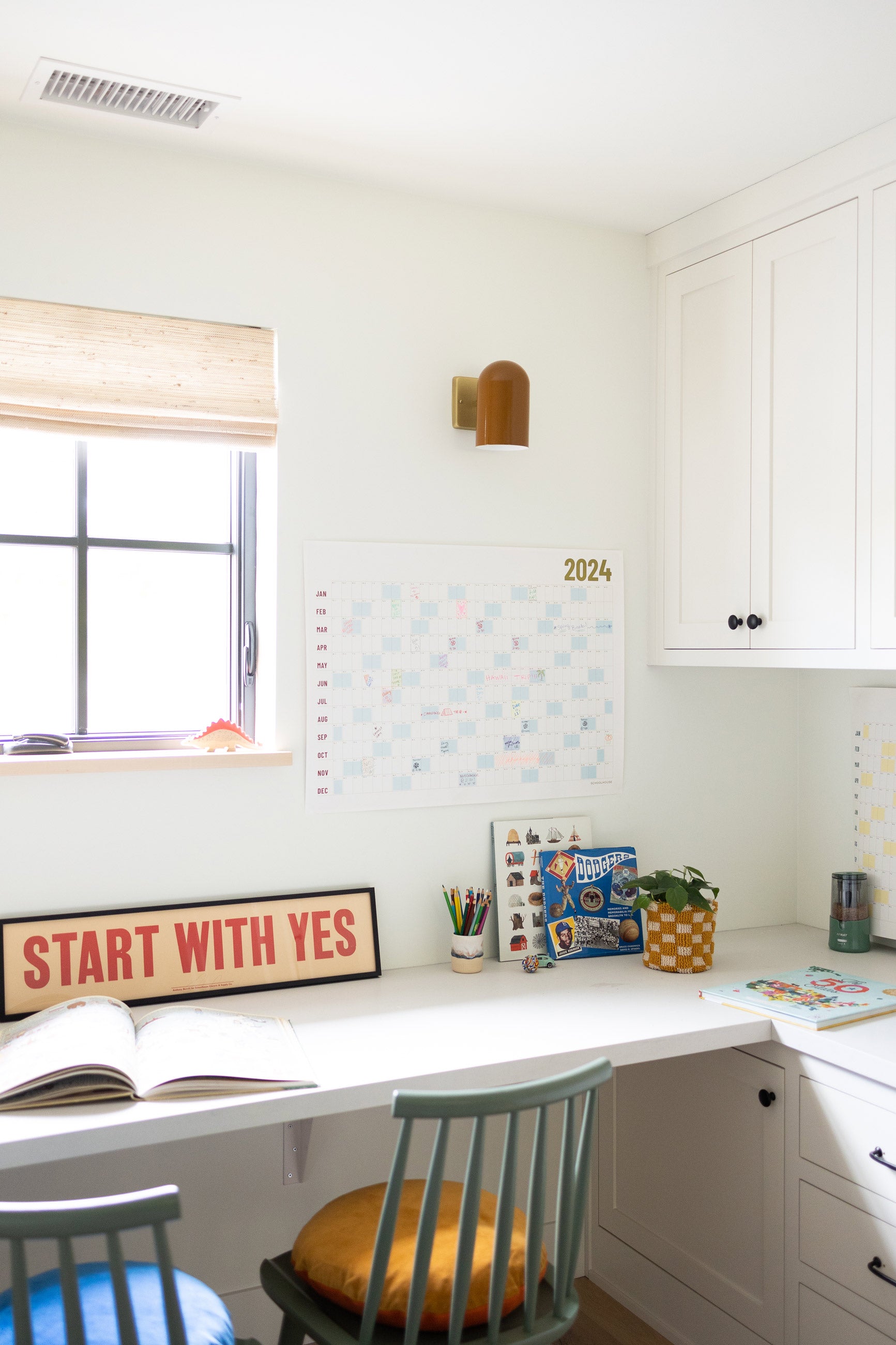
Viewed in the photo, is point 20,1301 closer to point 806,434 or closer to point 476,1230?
point 476,1230

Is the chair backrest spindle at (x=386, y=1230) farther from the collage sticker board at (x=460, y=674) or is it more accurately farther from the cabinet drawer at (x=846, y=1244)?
the collage sticker board at (x=460, y=674)

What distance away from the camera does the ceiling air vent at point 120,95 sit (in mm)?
1811

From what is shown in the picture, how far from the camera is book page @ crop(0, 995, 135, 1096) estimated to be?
62.2 inches

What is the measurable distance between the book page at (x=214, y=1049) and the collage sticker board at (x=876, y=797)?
1406 mm

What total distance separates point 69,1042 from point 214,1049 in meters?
0.22

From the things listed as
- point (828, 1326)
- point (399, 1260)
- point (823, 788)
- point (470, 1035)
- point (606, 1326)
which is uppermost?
point (823, 788)

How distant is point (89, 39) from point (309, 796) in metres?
1.39

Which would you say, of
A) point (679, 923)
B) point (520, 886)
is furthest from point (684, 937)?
point (520, 886)

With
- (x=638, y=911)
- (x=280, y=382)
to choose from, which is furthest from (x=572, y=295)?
(x=638, y=911)

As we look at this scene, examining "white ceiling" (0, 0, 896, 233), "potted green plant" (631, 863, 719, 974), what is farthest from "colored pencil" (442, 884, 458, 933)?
"white ceiling" (0, 0, 896, 233)

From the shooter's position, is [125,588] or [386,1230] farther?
[125,588]

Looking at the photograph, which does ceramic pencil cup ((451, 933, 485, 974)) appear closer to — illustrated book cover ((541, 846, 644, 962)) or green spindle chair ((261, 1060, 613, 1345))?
illustrated book cover ((541, 846, 644, 962))

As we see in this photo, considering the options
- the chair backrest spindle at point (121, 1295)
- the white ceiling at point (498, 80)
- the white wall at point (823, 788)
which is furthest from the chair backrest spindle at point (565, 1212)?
the white ceiling at point (498, 80)

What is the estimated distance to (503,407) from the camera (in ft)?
7.36
